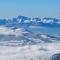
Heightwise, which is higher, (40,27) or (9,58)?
(40,27)

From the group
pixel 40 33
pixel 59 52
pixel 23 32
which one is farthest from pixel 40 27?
pixel 59 52

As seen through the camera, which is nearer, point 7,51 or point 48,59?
point 48,59

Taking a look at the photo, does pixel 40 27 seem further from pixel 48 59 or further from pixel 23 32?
pixel 48 59

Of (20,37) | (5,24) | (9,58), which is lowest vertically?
(9,58)

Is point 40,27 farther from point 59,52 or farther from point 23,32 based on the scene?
point 59,52

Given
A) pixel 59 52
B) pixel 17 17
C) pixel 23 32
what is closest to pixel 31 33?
pixel 23 32

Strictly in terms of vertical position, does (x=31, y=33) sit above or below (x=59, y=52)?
above
